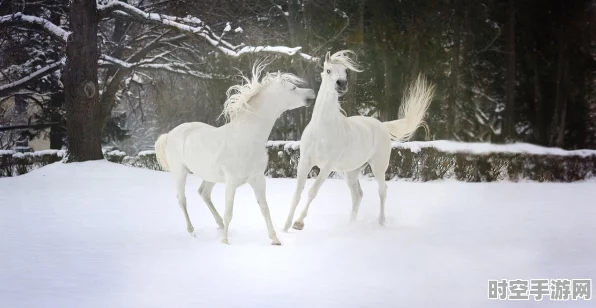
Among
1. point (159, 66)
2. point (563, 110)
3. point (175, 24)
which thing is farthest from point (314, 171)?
point (563, 110)

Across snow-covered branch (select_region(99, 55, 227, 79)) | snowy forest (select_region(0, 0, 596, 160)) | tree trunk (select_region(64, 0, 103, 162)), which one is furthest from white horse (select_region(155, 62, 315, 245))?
snow-covered branch (select_region(99, 55, 227, 79))

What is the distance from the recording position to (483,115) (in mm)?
18844

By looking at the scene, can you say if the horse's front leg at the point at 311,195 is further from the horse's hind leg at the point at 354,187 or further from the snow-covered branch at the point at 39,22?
the snow-covered branch at the point at 39,22

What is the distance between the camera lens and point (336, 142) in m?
5.40

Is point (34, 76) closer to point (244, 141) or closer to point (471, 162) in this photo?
point (471, 162)

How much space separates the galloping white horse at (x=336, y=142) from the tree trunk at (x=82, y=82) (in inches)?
230

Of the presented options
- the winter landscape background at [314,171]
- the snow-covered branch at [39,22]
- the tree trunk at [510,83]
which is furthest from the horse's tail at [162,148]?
the tree trunk at [510,83]

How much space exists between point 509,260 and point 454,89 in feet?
35.3

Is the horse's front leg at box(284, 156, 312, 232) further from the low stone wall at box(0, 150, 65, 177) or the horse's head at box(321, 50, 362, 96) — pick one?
the low stone wall at box(0, 150, 65, 177)

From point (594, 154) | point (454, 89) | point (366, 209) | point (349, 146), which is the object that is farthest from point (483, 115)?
point (349, 146)

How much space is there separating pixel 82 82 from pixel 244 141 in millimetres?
6491

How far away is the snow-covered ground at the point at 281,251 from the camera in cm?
359

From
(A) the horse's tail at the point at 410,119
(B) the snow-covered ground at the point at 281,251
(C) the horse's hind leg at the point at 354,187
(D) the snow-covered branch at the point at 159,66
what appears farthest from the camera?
(D) the snow-covered branch at the point at 159,66

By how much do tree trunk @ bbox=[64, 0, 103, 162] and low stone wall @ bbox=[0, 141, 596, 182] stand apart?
326cm
